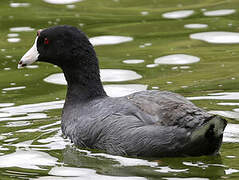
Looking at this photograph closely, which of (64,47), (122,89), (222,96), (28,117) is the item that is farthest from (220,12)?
(64,47)

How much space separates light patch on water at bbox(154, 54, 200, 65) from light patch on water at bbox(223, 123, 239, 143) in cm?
335

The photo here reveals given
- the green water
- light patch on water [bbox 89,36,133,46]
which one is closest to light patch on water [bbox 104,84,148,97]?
the green water

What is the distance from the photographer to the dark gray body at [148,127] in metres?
6.81

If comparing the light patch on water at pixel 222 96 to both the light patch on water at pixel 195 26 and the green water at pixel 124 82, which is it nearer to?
the green water at pixel 124 82

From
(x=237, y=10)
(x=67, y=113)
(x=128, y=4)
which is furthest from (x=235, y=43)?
(x=67, y=113)

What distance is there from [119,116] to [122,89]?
2.75 m

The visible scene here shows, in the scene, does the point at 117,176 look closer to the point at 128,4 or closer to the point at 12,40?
the point at 12,40

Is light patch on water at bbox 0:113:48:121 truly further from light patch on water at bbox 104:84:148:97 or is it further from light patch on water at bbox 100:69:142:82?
light patch on water at bbox 100:69:142:82

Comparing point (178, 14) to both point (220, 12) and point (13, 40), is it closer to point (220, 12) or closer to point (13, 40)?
point (220, 12)

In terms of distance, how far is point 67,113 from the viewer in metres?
8.07

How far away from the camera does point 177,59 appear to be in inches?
450

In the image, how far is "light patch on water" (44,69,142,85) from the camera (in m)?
10.6

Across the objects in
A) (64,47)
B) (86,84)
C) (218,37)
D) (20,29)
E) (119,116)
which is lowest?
(218,37)

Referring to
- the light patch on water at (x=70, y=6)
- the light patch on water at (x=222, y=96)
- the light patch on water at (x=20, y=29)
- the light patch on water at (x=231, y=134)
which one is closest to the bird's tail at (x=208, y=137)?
the light patch on water at (x=231, y=134)
